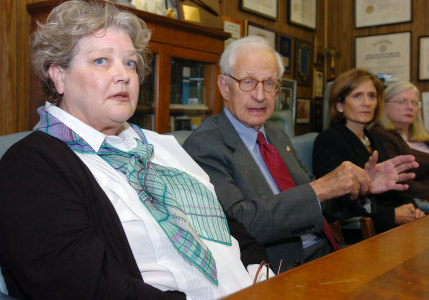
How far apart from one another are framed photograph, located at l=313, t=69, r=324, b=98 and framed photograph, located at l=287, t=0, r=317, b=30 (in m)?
0.48

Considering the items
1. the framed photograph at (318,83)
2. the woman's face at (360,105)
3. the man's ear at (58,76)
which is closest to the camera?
the man's ear at (58,76)

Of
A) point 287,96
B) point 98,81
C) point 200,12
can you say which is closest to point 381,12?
point 287,96

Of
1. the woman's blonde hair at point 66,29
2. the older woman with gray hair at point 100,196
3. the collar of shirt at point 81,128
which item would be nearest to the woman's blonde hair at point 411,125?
the older woman with gray hair at point 100,196

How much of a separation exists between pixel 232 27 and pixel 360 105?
1.39m

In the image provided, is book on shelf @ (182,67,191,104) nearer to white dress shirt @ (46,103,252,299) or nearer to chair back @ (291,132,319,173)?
chair back @ (291,132,319,173)

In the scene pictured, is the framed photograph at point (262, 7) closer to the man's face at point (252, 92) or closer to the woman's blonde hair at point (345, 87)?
the woman's blonde hair at point (345, 87)

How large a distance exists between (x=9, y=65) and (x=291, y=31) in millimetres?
2865

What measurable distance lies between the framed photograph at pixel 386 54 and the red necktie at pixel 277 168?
9.81 ft

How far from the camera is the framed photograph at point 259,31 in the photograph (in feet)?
12.3

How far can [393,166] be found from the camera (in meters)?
1.84

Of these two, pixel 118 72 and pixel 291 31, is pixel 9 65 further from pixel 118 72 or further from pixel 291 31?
pixel 291 31

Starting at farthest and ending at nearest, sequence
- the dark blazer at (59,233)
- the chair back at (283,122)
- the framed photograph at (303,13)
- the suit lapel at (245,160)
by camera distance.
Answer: the framed photograph at (303,13) < the chair back at (283,122) < the suit lapel at (245,160) < the dark blazer at (59,233)

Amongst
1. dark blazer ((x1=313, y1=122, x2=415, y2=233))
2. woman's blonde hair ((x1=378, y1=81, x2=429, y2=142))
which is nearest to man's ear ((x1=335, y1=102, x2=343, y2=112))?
dark blazer ((x1=313, y1=122, x2=415, y2=233))

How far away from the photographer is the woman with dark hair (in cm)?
214
